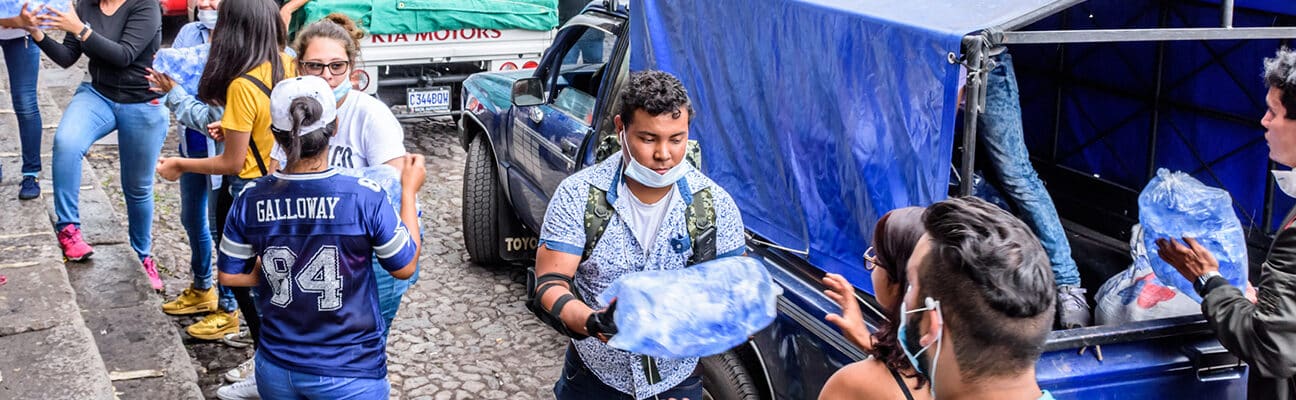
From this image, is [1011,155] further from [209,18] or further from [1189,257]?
[209,18]

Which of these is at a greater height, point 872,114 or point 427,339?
point 872,114

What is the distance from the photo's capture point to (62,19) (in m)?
5.67

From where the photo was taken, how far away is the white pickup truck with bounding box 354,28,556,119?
9.65 metres

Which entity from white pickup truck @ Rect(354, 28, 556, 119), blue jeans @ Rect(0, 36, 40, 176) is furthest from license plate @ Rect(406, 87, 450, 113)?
blue jeans @ Rect(0, 36, 40, 176)

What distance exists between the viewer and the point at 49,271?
19.6 feet

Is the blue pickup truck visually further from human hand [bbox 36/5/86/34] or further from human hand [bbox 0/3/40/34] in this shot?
human hand [bbox 0/3/40/34]

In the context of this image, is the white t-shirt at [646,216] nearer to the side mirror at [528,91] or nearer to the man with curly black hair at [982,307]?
the man with curly black hair at [982,307]

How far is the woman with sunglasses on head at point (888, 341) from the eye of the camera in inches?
92.7

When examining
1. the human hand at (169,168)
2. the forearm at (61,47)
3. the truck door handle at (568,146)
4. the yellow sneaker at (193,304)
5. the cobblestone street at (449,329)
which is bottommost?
the cobblestone street at (449,329)

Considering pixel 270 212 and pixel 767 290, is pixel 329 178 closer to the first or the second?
pixel 270 212

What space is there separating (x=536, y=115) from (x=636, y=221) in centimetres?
317

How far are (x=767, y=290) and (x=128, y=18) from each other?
13.3ft

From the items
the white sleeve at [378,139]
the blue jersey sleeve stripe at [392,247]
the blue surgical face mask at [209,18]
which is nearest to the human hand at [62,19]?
the blue surgical face mask at [209,18]

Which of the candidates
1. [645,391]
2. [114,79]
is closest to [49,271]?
[114,79]
